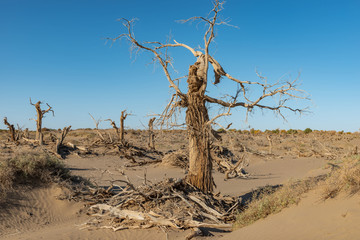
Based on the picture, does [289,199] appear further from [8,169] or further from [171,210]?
[8,169]

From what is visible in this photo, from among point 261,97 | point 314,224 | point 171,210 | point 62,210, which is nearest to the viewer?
point 314,224

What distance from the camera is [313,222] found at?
5.54m

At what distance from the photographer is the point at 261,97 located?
29.2 feet

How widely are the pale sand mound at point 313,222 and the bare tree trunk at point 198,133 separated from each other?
9.10ft

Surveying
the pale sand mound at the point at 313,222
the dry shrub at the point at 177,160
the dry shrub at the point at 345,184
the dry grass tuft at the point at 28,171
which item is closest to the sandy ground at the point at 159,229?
the pale sand mound at the point at 313,222

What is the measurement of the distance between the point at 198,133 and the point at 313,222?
409cm

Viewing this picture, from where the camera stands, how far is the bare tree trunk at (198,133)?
8.88m

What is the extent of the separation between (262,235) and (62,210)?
6.51m

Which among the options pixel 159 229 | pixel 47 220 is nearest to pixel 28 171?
pixel 47 220

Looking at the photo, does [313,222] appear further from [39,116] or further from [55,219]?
[39,116]

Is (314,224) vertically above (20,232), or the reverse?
(314,224)

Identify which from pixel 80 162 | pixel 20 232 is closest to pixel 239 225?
pixel 20 232

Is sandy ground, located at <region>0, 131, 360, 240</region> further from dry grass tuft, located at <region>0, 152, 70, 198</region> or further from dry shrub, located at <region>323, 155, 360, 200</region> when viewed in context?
dry grass tuft, located at <region>0, 152, 70, 198</region>

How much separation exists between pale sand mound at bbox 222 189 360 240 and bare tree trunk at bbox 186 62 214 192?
2774mm
